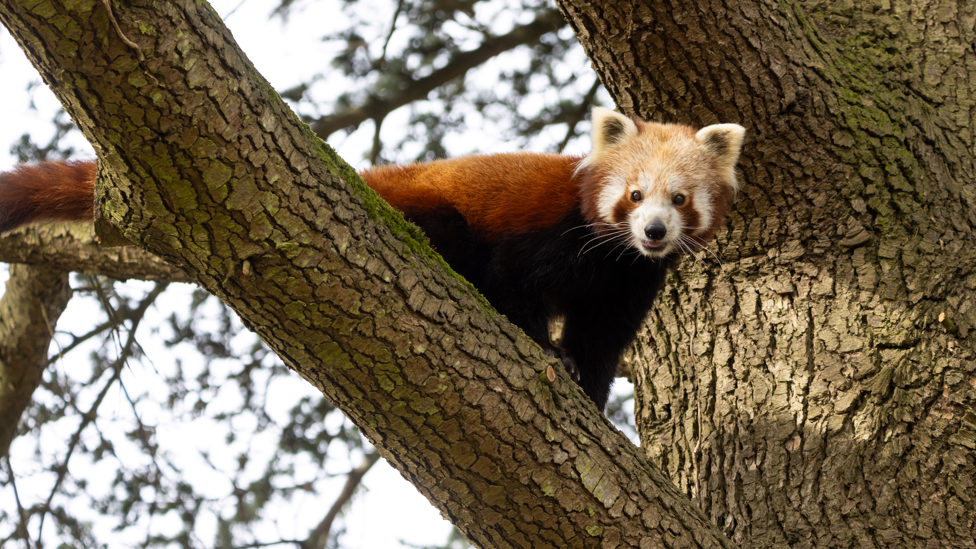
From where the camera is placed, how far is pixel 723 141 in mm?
3180

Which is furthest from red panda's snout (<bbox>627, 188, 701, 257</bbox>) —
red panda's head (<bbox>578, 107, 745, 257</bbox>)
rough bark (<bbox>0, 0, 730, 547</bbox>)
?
rough bark (<bbox>0, 0, 730, 547</bbox>)

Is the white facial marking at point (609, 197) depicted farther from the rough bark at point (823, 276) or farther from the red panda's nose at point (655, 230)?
the rough bark at point (823, 276)

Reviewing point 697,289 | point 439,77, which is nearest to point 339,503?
point 439,77

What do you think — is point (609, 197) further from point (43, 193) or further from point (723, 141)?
point (43, 193)

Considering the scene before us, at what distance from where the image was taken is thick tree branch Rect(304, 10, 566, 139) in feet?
18.1

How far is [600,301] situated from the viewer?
138 inches

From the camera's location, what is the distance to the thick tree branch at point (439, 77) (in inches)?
217

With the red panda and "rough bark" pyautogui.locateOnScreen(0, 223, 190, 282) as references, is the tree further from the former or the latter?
"rough bark" pyautogui.locateOnScreen(0, 223, 190, 282)

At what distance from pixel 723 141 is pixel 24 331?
4.18 meters

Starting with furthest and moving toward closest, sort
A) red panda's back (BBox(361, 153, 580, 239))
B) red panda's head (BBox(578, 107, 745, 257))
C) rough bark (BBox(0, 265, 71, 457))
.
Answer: rough bark (BBox(0, 265, 71, 457)) → red panda's back (BBox(361, 153, 580, 239)) → red panda's head (BBox(578, 107, 745, 257))

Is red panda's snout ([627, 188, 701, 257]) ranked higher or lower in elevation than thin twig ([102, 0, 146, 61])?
higher

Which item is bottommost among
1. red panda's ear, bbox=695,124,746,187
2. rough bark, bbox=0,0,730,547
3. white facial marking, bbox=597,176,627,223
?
rough bark, bbox=0,0,730,547

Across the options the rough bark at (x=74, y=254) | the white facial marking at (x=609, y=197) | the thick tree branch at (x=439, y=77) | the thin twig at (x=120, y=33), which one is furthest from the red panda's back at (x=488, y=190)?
the thick tree branch at (x=439, y=77)

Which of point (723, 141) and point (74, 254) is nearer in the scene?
point (723, 141)
